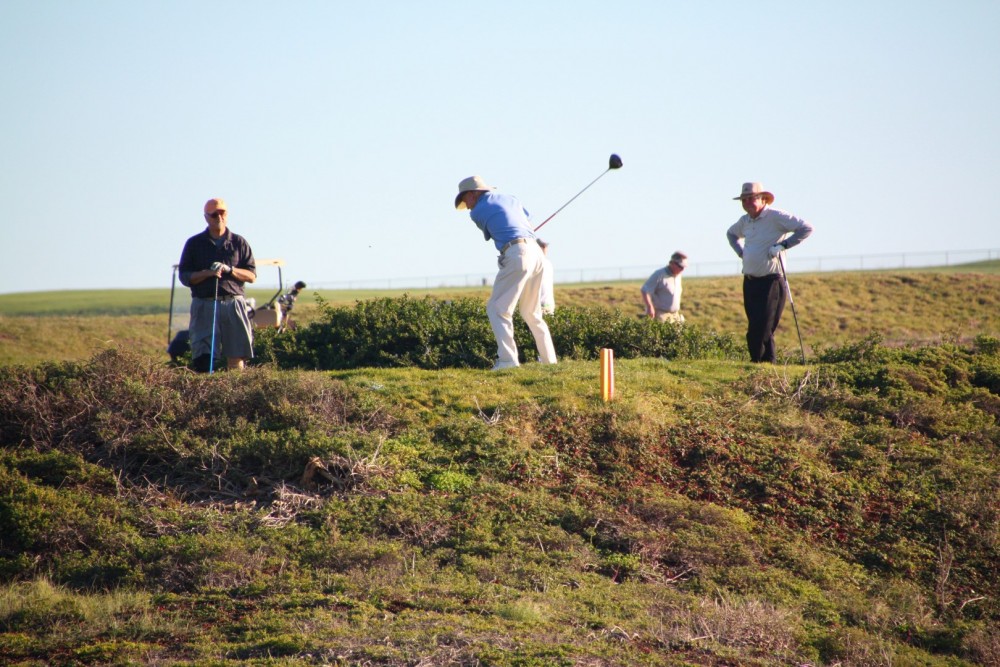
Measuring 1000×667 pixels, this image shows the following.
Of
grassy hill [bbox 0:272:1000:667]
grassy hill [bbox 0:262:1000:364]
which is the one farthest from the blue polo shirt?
grassy hill [bbox 0:262:1000:364]

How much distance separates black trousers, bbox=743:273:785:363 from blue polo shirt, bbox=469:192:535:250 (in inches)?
112

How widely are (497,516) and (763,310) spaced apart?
217 inches

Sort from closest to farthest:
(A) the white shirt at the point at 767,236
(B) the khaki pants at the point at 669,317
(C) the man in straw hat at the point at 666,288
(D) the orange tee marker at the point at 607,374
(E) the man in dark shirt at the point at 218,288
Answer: (D) the orange tee marker at the point at 607,374 < (E) the man in dark shirt at the point at 218,288 < (A) the white shirt at the point at 767,236 < (B) the khaki pants at the point at 669,317 < (C) the man in straw hat at the point at 666,288

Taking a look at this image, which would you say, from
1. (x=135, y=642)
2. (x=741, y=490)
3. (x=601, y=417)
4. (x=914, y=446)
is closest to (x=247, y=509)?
(x=135, y=642)

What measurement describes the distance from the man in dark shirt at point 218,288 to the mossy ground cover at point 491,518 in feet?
3.07

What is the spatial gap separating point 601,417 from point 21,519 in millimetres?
4594

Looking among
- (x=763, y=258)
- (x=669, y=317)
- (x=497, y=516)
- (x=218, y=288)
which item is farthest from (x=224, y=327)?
(x=669, y=317)

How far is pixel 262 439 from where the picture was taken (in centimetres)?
871

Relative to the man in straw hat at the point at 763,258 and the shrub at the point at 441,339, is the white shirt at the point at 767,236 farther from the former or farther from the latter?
the shrub at the point at 441,339

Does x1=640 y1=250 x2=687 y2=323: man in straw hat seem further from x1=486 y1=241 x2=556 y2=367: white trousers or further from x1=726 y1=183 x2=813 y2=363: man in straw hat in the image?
x1=486 y1=241 x2=556 y2=367: white trousers

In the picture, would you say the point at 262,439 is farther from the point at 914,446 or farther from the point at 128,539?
the point at 914,446

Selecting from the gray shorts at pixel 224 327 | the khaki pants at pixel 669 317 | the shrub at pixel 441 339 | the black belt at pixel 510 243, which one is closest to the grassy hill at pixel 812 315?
the khaki pants at pixel 669 317

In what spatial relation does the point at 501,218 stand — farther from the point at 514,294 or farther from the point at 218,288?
the point at 218,288

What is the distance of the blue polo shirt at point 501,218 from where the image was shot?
10.9m
